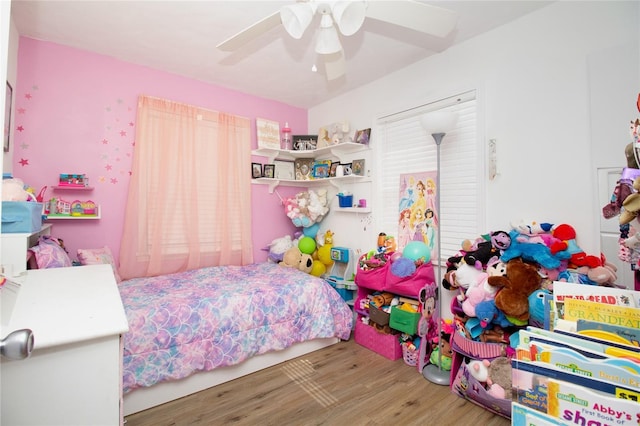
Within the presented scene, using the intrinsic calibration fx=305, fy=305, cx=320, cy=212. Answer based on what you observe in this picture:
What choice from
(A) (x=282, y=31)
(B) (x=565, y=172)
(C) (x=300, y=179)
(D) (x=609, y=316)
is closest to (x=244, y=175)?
(C) (x=300, y=179)

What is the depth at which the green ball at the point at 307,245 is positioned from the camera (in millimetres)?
3336

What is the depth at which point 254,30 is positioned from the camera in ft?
5.67

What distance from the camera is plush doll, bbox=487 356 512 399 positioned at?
5.70ft

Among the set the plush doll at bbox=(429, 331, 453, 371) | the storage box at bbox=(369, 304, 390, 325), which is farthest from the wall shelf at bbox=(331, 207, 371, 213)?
the plush doll at bbox=(429, 331, 453, 371)

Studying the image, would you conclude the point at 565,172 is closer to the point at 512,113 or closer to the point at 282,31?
the point at 512,113

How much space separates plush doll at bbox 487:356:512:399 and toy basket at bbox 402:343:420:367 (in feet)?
1.91

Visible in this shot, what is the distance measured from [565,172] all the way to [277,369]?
236cm

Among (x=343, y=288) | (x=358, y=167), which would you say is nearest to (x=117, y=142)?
(x=358, y=167)

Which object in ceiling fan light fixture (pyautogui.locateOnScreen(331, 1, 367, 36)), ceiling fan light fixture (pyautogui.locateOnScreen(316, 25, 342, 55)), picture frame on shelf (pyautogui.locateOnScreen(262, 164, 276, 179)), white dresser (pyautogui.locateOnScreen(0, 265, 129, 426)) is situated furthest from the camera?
picture frame on shelf (pyautogui.locateOnScreen(262, 164, 276, 179))

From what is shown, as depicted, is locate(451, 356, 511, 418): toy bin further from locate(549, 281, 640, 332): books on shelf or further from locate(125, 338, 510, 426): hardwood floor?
locate(549, 281, 640, 332): books on shelf

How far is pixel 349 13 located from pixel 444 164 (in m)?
1.50

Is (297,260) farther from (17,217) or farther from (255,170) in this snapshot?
(17,217)

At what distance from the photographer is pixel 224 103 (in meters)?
3.24

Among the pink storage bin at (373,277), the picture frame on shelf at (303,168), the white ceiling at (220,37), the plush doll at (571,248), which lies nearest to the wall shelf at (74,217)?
the white ceiling at (220,37)
